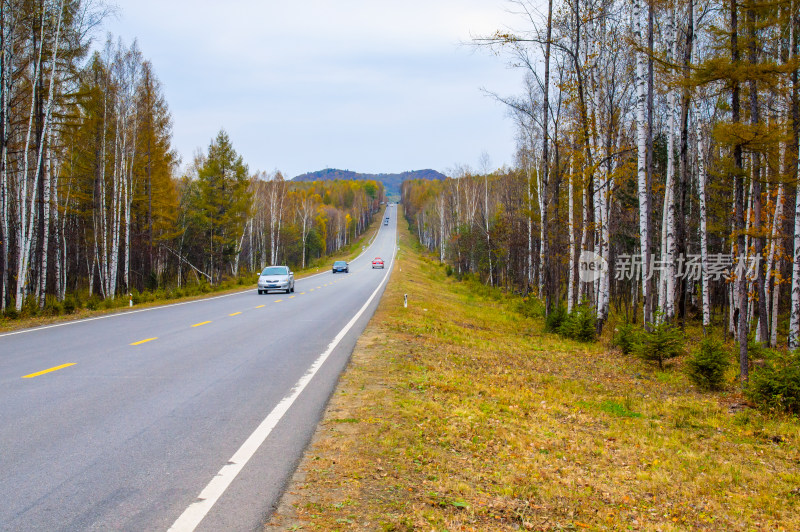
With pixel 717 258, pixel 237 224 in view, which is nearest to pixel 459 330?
pixel 717 258

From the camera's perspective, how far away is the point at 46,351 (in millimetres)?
10750

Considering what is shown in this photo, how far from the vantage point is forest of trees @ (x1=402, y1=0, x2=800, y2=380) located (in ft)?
33.9

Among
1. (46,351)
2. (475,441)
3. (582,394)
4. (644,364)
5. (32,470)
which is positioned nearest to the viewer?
(32,470)

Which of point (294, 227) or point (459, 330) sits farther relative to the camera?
point (294, 227)

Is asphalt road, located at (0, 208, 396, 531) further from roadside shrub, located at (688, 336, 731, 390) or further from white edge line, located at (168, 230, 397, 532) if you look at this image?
roadside shrub, located at (688, 336, 731, 390)

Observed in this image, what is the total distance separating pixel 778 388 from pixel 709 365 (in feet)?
6.06

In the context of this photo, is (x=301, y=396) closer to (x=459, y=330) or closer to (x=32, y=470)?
(x=32, y=470)

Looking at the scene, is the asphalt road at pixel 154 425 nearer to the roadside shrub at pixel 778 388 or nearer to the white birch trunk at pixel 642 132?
the roadside shrub at pixel 778 388

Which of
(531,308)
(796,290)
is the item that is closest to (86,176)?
(531,308)

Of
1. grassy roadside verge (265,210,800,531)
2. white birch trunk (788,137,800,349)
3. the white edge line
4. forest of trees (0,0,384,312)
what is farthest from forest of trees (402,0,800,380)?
forest of trees (0,0,384,312)

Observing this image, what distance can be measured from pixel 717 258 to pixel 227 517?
1230 inches

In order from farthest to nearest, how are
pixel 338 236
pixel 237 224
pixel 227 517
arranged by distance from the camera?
pixel 338 236 → pixel 237 224 → pixel 227 517

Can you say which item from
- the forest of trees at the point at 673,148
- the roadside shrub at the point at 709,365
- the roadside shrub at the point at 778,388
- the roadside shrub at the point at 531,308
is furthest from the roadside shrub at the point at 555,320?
the roadside shrub at the point at 778,388

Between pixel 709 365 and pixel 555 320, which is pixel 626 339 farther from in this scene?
pixel 709 365
